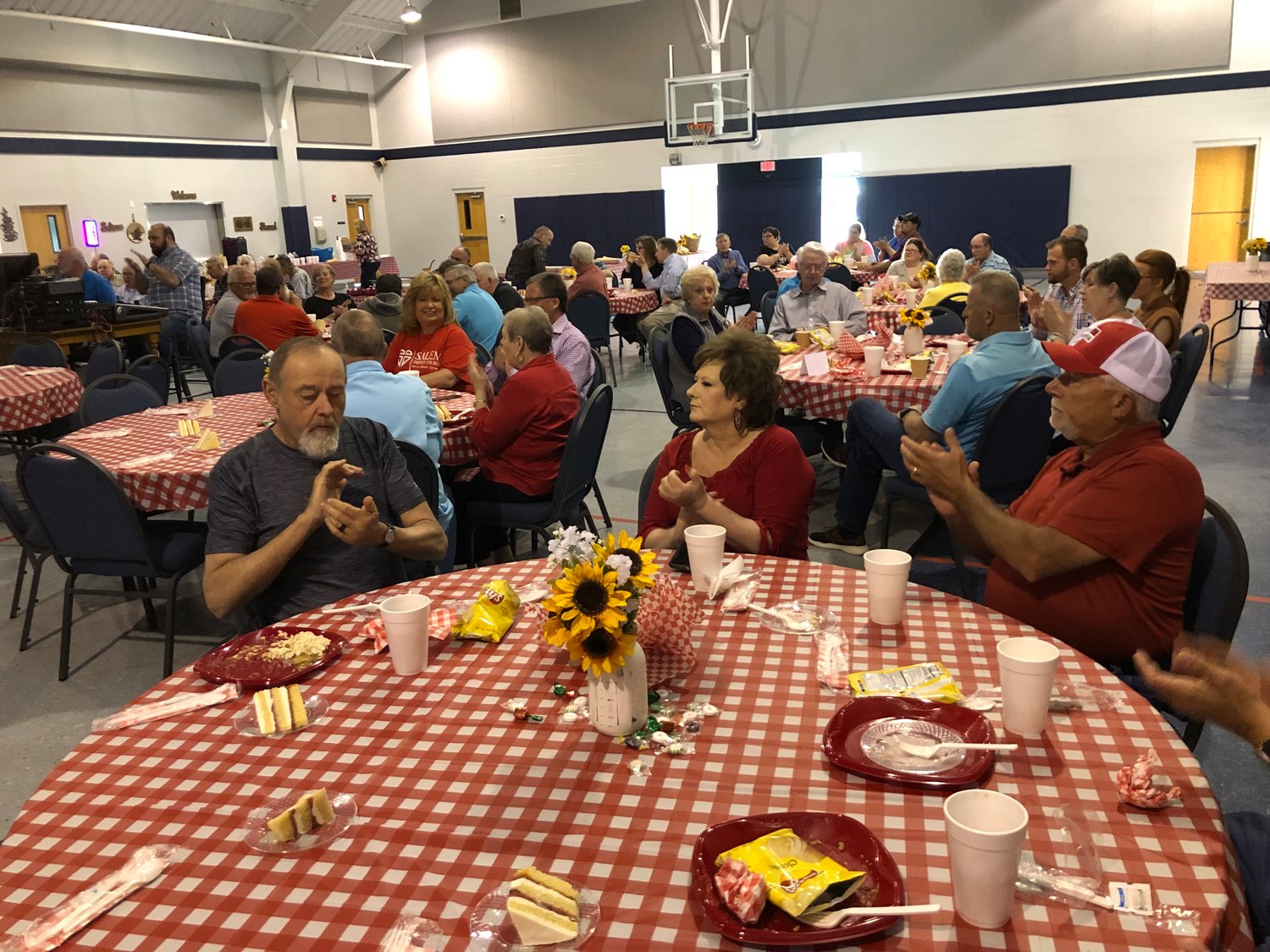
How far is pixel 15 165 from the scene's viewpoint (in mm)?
14742

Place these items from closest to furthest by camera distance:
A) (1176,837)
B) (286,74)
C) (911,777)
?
(1176,837) < (911,777) < (286,74)

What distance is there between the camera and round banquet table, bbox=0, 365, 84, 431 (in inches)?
214

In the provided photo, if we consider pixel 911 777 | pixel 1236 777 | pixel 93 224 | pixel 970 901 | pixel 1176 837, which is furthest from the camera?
pixel 93 224

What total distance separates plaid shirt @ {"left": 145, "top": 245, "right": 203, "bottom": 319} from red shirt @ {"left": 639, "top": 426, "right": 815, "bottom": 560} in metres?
8.56

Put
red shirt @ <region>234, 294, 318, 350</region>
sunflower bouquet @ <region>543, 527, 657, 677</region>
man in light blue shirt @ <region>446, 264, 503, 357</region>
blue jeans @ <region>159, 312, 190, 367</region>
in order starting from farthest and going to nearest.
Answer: blue jeans @ <region>159, 312, 190, 367</region>, red shirt @ <region>234, 294, 318, 350</region>, man in light blue shirt @ <region>446, 264, 503, 357</region>, sunflower bouquet @ <region>543, 527, 657, 677</region>

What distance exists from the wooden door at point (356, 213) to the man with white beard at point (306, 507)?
63.0ft

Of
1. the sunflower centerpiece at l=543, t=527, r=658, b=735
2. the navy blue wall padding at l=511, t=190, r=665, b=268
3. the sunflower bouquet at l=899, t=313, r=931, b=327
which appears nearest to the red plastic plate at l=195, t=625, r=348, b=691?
the sunflower centerpiece at l=543, t=527, r=658, b=735

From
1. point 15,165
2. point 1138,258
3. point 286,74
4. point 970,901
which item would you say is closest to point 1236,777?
point 970,901

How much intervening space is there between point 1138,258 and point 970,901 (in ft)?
18.2

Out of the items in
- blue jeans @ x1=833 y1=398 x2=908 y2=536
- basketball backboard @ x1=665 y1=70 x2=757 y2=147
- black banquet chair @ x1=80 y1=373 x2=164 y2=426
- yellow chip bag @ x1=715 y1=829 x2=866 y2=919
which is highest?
basketball backboard @ x1=665 y1=70 x2=757 y2=147

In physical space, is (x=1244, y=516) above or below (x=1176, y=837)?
below

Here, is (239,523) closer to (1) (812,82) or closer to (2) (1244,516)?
(2) (1244,516)

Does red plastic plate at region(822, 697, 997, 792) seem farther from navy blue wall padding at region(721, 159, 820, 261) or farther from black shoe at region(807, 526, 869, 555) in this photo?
navy blue wall padding at region(721, 159, 820, 261)

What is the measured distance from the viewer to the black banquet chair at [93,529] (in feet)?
10.8
